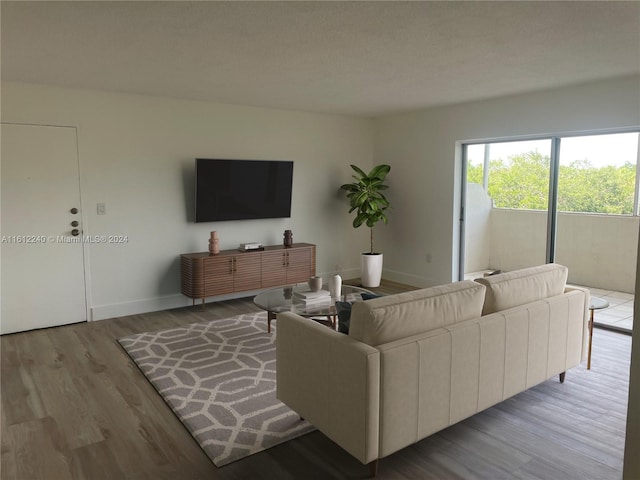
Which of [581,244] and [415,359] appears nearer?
[415,359]

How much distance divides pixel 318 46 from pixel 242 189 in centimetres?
281

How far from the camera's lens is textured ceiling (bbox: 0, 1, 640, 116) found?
2.65m

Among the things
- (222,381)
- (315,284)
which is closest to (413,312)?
(222,381)

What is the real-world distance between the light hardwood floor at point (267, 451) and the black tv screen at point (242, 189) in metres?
2.31

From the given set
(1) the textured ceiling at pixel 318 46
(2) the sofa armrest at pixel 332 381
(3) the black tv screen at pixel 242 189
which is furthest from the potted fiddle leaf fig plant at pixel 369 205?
(2) the sofa armrest at pixel 332 381

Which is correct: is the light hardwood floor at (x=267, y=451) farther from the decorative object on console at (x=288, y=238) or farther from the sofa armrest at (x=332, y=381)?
the decorative object on console at (x=288, y=238)

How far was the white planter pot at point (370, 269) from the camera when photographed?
21.6ft

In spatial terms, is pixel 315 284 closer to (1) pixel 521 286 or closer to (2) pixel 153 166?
(1) pixel 521 286

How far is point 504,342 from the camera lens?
9.23 ft

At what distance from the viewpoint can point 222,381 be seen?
3.54 m

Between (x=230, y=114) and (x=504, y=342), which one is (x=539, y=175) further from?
(x=230, y=114)

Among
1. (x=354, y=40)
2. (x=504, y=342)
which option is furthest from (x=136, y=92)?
(x=504, y=342)

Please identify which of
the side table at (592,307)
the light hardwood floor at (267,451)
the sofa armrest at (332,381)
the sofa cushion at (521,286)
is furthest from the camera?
the side table at (592,307)

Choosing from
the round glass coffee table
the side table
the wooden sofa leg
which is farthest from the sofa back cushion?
the side table
